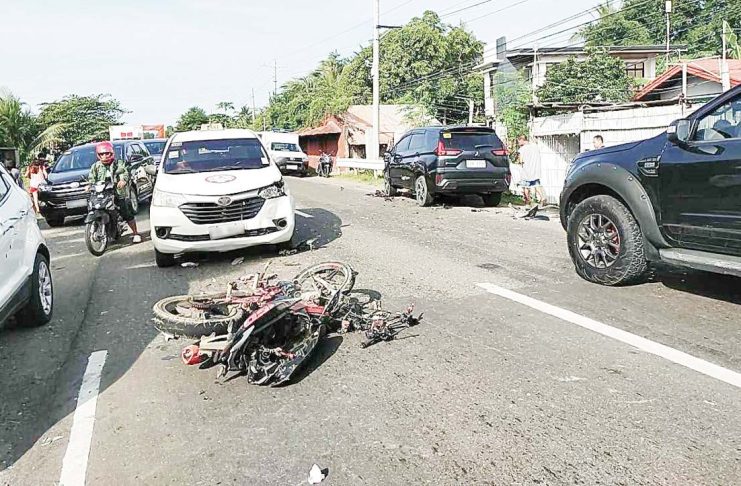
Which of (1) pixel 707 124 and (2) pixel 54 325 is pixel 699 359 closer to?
(1) pixel 707 124

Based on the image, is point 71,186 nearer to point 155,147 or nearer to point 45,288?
point 155,147

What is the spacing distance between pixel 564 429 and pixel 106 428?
2732mm

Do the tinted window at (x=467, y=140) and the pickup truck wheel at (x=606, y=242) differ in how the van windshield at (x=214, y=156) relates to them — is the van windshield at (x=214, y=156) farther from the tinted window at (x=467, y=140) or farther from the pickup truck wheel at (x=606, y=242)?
the tinted window at (x=467, y=140)

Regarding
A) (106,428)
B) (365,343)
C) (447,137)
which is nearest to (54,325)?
(106,428)

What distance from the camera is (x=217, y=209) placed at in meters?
8.40

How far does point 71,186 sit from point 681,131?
12.4 metres

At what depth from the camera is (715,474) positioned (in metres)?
3.17

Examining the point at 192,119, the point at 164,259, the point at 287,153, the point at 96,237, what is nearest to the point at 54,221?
the point at 96,237

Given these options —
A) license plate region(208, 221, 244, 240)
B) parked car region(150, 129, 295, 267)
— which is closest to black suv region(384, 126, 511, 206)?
parked car region(150, 129, 295, 267)

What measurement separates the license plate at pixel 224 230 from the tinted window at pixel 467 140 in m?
6.62

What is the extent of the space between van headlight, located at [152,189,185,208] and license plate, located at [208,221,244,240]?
1.81 ft

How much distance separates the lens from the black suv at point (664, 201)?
539cm

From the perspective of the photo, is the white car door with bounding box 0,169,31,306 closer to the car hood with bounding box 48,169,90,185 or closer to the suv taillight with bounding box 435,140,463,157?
the car hood with bounding box 48,169,90,185

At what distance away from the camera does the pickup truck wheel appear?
6.31 m
